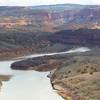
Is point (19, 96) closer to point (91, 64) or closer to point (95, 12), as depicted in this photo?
point (91, 64)

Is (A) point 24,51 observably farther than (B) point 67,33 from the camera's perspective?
No

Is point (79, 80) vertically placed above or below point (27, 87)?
above

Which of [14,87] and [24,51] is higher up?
[14,87]

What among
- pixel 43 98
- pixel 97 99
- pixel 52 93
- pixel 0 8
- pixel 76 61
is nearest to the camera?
pixel 97 99

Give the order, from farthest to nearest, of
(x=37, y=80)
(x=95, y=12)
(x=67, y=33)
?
1. (x=95, y=12)
2. (x=67, y=33)
3. (x=37, y=80)

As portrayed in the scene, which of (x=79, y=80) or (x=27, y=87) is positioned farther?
(x=27, y=87)

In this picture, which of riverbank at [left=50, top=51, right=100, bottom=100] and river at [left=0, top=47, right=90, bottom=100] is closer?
riverbank at [left=50, top=51, right=100, bottom=100]

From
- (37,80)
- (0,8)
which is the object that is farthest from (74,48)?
(0,8)

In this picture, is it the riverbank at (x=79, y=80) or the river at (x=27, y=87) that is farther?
the river at (x=27, y=87)
